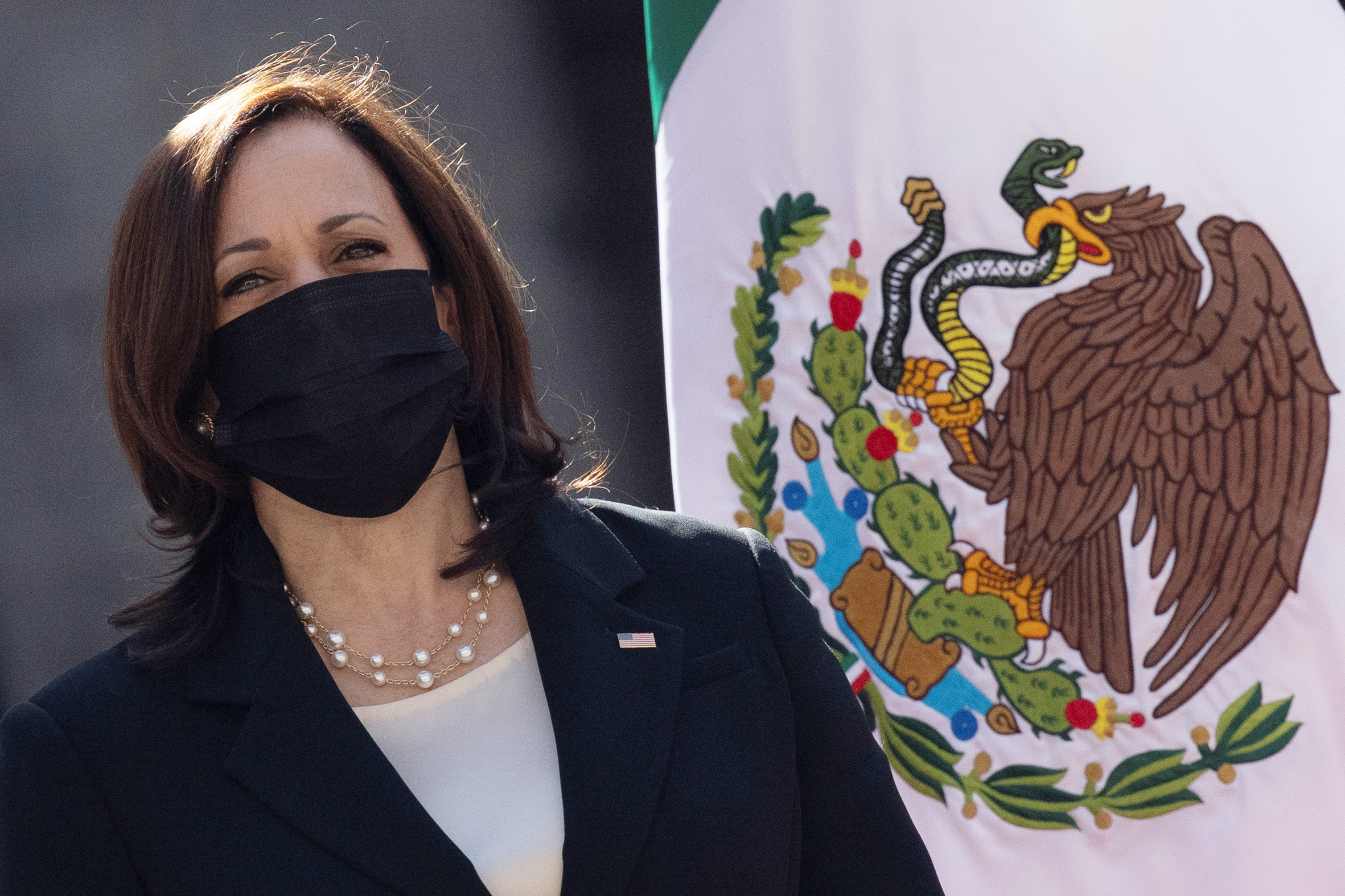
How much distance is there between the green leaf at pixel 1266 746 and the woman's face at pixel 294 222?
4.68 ft

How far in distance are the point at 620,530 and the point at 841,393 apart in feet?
2.53

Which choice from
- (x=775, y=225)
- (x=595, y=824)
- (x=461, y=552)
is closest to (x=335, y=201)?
(x=461, y=552)

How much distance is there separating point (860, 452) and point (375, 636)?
1.05m

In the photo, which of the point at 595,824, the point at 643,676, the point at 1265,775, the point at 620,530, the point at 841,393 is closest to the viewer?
the point at 595,824

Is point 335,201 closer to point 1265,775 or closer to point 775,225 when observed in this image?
point 775,225

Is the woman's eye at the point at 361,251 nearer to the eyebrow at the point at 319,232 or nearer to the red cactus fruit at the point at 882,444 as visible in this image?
the eyebrow at the point at 319,232

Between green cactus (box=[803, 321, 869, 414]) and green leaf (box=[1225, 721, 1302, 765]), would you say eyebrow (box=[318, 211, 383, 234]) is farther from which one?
green leaf (box=[1225, 721, 1302, 765])

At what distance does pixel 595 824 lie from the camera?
1.30m

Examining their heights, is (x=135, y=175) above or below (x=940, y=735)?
above

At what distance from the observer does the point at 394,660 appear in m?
1.46

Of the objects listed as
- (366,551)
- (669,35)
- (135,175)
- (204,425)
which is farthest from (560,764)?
(135,175)

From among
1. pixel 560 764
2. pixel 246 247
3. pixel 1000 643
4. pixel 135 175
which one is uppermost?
pixel 135 175

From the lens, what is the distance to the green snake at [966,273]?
2104 millimetres

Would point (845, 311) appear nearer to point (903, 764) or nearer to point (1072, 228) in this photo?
point (1072, 228)
